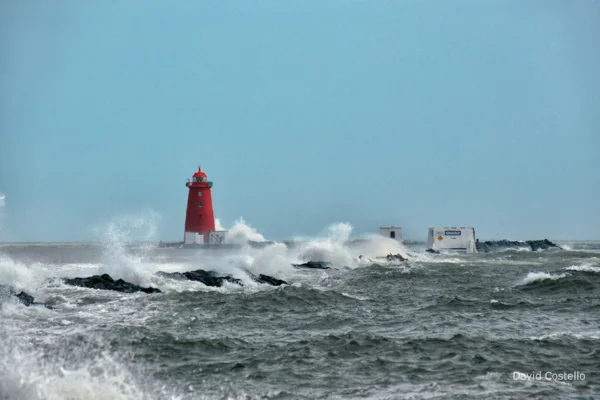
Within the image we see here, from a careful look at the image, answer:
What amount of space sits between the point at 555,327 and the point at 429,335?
3161 mm

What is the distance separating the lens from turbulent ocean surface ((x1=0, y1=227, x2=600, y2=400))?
32.3 ft

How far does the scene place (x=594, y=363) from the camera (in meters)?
11.4

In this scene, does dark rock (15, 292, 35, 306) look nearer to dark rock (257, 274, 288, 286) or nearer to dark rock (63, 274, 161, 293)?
dark rock (63, 274, 161, 293)

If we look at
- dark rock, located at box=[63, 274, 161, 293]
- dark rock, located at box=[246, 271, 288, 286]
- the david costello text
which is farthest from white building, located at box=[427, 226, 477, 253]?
the david costello text

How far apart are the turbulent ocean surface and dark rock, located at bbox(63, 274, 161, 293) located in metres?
0.64

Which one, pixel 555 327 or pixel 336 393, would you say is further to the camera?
pixel 555 327

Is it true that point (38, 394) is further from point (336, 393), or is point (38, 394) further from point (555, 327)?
point (555, 327)

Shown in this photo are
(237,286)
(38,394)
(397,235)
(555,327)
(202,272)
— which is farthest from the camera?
(397,235)

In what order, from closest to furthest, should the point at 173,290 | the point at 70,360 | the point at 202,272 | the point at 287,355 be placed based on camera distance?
the point at 70,360, the point at 287,355, the point at 173,290, the point at 202,272

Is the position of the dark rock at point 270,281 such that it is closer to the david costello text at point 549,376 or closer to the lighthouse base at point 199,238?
the david costello text at point 549,376

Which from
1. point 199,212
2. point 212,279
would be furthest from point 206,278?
point 199,212

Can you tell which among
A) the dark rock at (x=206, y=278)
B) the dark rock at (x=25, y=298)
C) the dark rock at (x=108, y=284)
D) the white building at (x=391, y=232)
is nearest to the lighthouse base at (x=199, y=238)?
the white building at (x=391, y=232)

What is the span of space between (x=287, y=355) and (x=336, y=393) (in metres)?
2.67

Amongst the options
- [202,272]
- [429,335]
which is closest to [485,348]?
[429,335]
